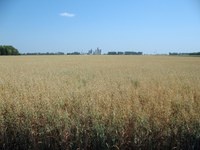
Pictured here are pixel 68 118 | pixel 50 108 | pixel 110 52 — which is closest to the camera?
pixel 68 118

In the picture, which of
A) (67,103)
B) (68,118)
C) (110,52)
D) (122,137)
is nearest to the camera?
(122,137)

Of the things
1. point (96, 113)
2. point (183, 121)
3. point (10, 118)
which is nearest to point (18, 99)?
point (10, 118)

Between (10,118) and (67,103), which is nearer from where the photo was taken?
(10,118)

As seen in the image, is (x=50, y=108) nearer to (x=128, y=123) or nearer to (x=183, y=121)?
(x=128, y=123)

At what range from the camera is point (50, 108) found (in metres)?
5.50

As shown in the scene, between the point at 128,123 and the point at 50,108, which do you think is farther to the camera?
the point at 50,108

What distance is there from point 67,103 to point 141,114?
2.03 m

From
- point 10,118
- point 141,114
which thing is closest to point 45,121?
point 10,118

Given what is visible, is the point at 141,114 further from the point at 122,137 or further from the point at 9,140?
the point at 9,140

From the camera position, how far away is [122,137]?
4.64m

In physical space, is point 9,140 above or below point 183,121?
below

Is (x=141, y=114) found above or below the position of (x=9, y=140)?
above

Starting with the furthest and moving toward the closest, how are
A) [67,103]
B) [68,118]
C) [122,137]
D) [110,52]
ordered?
1. [110,52]
2. [67,103]
3. [68,118]
4. [122,137]

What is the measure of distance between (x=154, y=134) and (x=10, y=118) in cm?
313
